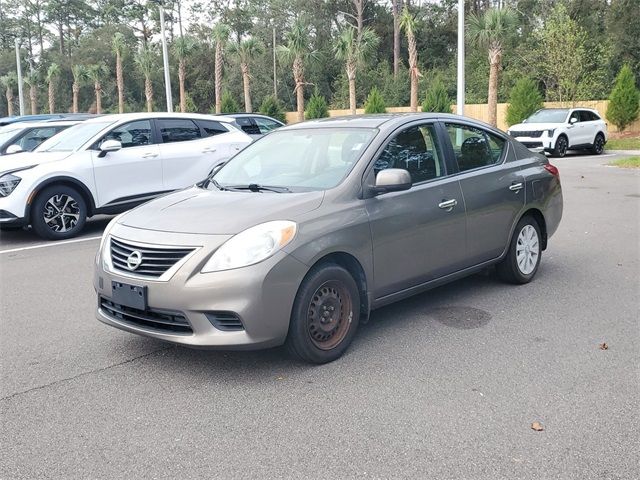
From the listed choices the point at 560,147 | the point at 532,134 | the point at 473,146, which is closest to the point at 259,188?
the point at 473,146

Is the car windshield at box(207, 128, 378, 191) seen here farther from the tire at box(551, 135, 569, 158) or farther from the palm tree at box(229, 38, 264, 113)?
the palm tree at box(229, 38, 264, 113)

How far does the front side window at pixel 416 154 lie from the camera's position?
4984mm

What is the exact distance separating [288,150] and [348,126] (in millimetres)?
524

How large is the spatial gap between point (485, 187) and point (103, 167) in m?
6.12

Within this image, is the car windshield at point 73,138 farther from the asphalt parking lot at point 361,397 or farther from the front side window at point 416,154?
the front side window at point 416,154

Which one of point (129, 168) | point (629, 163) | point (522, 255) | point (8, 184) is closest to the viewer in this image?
point (522, 255)

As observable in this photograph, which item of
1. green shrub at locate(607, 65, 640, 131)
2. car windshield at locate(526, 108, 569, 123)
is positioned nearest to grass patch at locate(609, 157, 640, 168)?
car windshield at locate(526, 108, 569, 123)

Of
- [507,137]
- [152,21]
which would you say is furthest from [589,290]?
[152,21]

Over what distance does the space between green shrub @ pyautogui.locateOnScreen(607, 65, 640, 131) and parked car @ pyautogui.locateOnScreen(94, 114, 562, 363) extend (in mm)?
28395

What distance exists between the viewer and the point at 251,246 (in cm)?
402

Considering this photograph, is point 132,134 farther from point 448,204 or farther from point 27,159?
point 448,204

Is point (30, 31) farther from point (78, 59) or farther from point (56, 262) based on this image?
point (56, 262)

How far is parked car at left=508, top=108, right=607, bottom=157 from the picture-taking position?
21938 mm

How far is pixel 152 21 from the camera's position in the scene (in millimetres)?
70125
